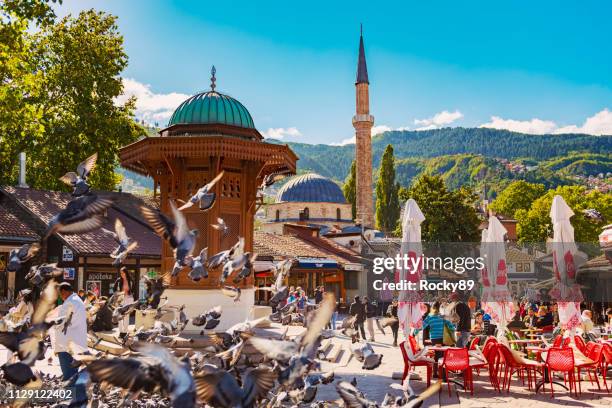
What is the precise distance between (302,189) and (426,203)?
18.2 metres

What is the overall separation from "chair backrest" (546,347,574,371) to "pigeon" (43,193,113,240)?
6759 millimetres

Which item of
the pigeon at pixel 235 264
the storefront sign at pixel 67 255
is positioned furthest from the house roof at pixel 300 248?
the pigeon at pixel 235 264

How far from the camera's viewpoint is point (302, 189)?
5769 cm

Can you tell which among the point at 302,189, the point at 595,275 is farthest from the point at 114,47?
the point at 302,189

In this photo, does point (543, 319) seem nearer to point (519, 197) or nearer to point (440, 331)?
point (440, 331)

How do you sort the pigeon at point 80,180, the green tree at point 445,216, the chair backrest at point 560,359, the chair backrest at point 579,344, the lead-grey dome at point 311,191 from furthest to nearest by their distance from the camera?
the lead-grey dome at point 311,191, the green tree at point 445,216, the chair backrest at point 579,344, the chair backrest at point 560,359, the pigeon at point 80,180

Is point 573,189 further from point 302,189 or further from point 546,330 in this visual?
point 546,330

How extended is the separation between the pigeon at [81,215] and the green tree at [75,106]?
2387 centimetres

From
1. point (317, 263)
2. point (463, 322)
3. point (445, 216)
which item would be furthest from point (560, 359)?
point (445, 216)

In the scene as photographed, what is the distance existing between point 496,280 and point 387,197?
5029 cm

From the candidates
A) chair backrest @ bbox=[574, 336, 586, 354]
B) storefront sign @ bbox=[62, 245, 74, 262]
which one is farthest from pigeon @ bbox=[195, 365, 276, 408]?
storefront sign @ bbox=[62, 245, 74, 262]

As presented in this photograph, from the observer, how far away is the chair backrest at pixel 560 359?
8.77 metres

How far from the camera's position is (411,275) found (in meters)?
13.2

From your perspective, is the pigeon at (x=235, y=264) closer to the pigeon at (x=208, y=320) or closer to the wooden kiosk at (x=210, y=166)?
the pigeon at (x=208, y=320)
